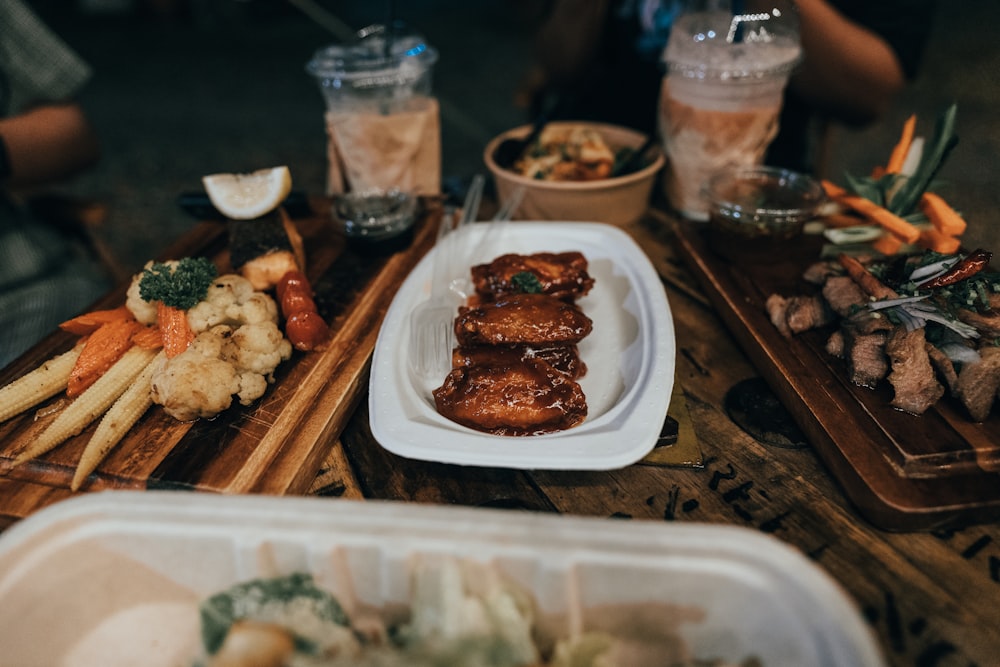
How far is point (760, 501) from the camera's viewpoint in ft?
5.73

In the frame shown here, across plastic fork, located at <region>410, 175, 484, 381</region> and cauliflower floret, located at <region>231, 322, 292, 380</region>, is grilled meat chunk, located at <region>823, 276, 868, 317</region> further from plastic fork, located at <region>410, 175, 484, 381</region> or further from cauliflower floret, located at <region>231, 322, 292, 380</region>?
cauliflower floret, located at <region>231, 322, 292, 380</region>

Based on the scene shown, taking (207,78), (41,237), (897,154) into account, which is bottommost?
(207,78)

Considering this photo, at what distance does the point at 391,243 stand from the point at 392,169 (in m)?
0.71

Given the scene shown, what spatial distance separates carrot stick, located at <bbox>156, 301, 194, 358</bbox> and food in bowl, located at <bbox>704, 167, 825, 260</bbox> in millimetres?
2371

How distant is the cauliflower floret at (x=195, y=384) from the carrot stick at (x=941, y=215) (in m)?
3.02

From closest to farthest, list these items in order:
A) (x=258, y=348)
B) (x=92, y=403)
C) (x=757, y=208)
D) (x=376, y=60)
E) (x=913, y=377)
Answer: (x=913, y=377)
(x=92, y=403)
(x=258, y=348)
(x=757, y=208)
(x=376, y=60)

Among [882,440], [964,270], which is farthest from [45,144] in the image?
[964,270]

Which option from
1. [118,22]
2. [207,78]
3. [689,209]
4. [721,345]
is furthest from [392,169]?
[118,22]

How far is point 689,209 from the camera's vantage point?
329 cm

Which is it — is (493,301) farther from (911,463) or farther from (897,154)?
(897,154)

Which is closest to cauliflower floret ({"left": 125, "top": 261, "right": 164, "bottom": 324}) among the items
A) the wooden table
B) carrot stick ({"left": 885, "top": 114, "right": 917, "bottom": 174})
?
the wooden table

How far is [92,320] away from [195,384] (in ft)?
2.64

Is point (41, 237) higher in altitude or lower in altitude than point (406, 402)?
lower

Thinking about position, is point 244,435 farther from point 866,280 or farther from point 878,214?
point 878,214
